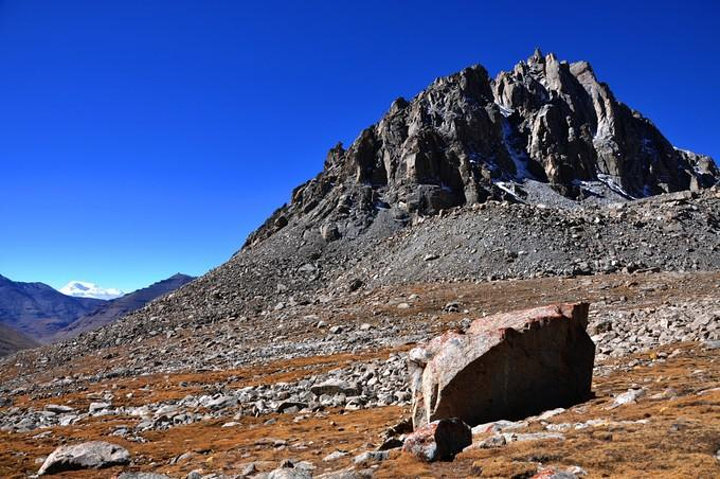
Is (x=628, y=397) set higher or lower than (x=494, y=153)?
lower

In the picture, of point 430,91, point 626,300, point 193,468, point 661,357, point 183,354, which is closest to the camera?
point 193,468

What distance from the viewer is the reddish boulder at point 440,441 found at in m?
11.2

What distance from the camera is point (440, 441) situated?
11352 millimetres

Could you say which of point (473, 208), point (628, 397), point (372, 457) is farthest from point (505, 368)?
point (473, 208)

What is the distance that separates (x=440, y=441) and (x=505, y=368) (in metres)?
4.11

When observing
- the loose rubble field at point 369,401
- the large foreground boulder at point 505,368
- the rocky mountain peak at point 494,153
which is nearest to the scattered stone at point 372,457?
the loose rubble field at point 369,401

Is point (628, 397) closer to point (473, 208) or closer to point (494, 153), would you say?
point (473, 208)

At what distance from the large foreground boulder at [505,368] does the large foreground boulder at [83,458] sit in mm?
10649

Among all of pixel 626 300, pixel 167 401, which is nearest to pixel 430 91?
pixel 626 300

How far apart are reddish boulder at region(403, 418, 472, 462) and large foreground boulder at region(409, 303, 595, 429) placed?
2.20 metres

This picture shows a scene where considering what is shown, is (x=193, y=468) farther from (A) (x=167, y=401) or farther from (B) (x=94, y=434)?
(A) (x=167, y=401)

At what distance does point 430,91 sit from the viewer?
152000 millimetres

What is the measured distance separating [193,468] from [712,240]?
74310 mm

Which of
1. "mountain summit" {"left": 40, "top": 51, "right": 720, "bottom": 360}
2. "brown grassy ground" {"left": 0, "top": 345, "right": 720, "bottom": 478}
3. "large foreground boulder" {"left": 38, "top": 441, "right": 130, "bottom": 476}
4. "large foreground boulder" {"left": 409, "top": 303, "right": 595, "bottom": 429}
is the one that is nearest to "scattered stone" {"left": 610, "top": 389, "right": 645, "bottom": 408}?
"brown grassy ground" {"left": 0, "top": 345, "right": 720, "bottom": 478}
